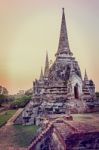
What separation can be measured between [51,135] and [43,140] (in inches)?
11.8

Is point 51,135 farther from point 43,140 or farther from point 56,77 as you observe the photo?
point 56,77

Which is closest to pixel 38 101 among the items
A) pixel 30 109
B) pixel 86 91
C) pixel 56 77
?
pixel 30 109

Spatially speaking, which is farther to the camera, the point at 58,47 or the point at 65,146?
the point at 58,47

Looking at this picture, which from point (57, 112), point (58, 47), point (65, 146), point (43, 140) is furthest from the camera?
point (58, 47)

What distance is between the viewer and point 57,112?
1449 centimetres

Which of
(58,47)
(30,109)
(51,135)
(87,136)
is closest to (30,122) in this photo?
(30,109)

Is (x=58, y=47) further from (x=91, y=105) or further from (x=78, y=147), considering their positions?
(x=78, y=147)

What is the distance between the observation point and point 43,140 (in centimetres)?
870

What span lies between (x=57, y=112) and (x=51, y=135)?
224 inches

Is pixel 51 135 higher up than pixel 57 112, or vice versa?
pixel 57 112

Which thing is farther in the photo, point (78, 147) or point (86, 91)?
point (86, 91)

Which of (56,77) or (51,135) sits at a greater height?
(56,77)

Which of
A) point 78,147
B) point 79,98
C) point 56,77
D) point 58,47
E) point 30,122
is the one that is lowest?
point 78,147

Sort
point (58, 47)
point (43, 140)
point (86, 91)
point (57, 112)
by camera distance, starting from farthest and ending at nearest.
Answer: point (58, 47) < point (86, 91) < point (57, 112) < point (43, 140)
